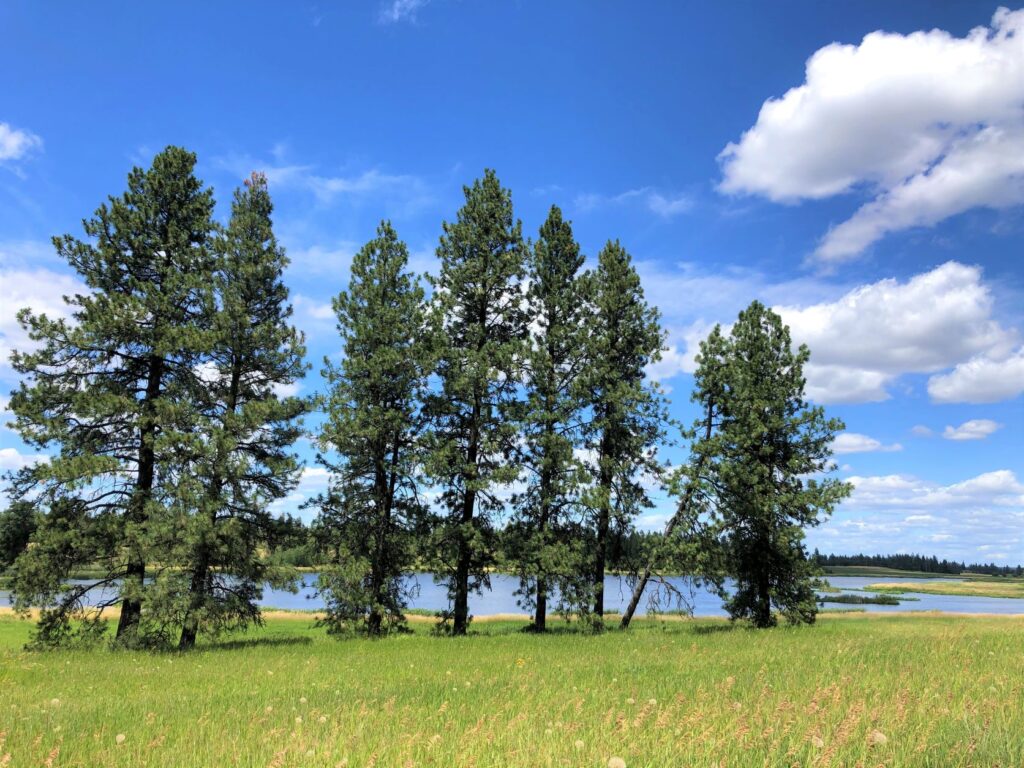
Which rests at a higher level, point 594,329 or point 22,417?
point 594,329

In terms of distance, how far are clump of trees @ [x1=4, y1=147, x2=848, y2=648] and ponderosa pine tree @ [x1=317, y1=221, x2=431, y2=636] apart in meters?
0.08

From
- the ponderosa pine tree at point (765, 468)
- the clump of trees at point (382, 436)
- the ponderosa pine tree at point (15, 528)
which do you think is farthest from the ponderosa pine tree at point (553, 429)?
the ponderosa pine tree at point (15, 528)

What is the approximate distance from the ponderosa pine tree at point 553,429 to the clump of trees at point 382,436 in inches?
3.8

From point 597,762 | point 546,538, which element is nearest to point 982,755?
point 597,762

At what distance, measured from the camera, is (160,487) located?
63.2 ft

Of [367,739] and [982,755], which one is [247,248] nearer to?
[367,739]

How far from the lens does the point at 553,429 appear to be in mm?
23969

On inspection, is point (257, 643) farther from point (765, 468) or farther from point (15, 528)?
point (765, 468)

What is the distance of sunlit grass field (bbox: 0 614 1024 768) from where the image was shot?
14.8ft

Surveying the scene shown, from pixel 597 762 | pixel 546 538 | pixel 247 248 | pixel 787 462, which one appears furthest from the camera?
pixel 787 462

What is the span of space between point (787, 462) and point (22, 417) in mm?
27256

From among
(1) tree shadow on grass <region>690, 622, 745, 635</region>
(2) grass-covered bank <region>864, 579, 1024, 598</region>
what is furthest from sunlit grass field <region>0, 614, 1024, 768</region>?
(2) grass-covered bank <region>864, 579, 1024, 598</region>

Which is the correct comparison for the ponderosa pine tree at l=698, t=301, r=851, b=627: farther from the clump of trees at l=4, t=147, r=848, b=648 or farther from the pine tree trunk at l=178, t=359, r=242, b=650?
the pine tree trunk at l=178, t=359, r=242, b=650

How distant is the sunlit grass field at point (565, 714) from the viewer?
14.8 feet
